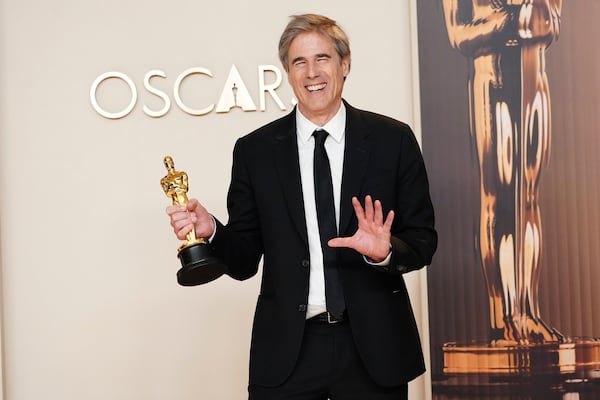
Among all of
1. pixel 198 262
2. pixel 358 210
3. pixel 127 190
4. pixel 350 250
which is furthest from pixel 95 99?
pixel 358 210

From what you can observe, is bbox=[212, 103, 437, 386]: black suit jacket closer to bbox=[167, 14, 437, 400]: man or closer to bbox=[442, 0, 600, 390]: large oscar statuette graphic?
bbox=[167, 14, 437, 400]: man

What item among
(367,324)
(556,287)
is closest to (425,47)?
(556,287)

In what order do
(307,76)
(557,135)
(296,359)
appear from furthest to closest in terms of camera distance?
(557,135)
(307,76)
(296,359)

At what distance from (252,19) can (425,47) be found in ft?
2.46

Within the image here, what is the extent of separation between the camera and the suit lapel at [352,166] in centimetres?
219

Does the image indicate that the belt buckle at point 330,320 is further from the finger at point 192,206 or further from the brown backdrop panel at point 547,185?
the brown backdrop panel at point 547,185

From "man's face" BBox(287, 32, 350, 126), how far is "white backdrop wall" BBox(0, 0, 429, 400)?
1.20 metres

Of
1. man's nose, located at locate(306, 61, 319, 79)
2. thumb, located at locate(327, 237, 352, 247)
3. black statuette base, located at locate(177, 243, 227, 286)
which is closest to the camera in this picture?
thumb, located at locate(327, 237, 352, 247)

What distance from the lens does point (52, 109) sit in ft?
11.6

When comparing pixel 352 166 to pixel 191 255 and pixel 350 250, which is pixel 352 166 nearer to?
pixel 350 250

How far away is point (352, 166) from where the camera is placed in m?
2.21

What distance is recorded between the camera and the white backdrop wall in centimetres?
351

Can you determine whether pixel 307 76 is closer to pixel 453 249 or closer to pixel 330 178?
pixel 330 178

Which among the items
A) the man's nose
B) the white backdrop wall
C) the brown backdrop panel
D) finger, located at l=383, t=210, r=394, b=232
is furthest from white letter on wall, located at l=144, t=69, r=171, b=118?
finger, located at l=383, t=210, r=394, b=232
